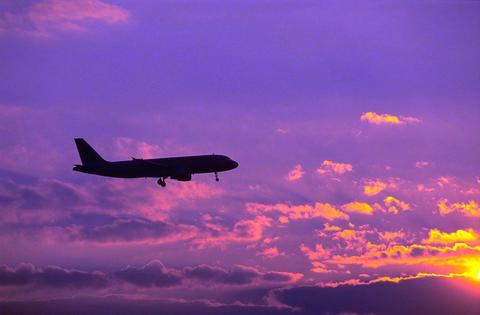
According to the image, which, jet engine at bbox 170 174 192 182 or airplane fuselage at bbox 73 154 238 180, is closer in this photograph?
jet engine at bbox 170 174 192 182

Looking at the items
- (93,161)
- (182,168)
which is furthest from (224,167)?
(93,161)

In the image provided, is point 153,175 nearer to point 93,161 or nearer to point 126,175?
point 126,175

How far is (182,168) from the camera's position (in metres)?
172

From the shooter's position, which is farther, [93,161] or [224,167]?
[93,161]

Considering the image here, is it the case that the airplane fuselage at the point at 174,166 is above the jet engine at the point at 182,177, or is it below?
above

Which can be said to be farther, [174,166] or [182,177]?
[174,166]

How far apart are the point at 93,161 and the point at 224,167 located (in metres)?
49.7

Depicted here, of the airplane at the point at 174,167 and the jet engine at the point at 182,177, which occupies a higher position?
the airplane at the point at 174,167

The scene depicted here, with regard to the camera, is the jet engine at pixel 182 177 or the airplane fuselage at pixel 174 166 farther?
the airplane fuselage at pixel 174 166

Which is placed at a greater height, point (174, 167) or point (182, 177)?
point (174, 167)

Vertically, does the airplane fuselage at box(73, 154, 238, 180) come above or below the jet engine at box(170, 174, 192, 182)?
above

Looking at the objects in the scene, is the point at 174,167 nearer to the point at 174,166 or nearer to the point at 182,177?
the point at 174,166

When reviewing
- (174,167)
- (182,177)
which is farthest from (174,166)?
(182,177)

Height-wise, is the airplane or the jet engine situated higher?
the airplane
